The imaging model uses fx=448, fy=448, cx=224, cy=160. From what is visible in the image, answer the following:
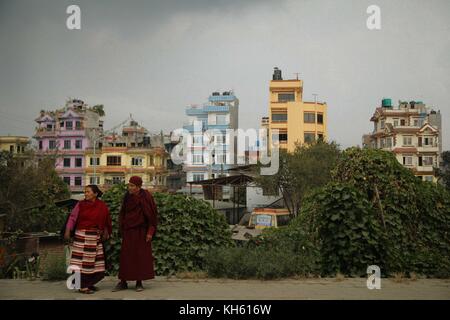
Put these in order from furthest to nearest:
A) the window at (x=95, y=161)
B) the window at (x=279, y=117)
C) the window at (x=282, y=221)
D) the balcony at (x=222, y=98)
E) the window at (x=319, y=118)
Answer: the balcony at (x=222, y=98) → the window at (x=95, y=161) → the window at (x=279, y=117) → the window at (x=319, y=118) → the window at (x=282, y=221)

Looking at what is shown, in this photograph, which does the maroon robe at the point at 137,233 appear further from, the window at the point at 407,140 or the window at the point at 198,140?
the window at the point at 198,140

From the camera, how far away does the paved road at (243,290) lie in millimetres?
5691

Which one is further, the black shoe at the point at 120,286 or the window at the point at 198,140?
the window at the point at 198,140

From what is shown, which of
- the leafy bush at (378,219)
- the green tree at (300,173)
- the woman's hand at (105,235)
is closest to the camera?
the woman's hand at (105,235)

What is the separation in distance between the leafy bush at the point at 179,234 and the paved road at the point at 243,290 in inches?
27.4

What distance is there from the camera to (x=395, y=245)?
800 cm

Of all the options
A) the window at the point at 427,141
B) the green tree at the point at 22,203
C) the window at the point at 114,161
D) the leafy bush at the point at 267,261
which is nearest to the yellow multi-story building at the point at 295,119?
the window at the point at 427,141

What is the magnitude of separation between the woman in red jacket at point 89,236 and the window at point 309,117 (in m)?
42.7

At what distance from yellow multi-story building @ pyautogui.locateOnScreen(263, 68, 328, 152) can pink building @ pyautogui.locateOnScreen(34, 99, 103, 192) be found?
20.2 m

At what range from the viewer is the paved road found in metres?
5.69

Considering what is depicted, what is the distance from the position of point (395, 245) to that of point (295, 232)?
1.78 metres

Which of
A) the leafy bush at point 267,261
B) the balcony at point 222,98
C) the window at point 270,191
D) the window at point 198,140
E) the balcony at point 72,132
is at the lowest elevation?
the window at point 270,191

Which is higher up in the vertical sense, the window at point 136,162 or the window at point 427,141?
the window at point 427,141

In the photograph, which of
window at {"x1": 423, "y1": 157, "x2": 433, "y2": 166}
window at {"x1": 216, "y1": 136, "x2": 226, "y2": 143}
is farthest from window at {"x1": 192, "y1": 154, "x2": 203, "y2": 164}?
window at {"x1": 423, "y1": 157, "x2": 433, "y2": 166}
